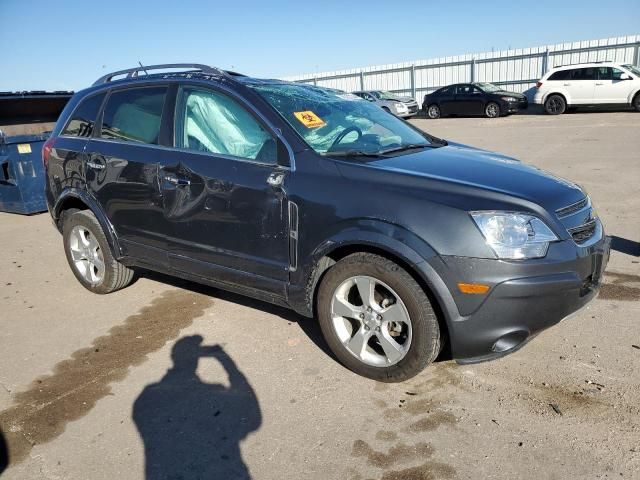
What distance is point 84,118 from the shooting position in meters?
4.75

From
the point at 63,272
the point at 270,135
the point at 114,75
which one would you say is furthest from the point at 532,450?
the point at 63,272

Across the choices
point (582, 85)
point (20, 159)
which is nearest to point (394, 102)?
point (582, 85)

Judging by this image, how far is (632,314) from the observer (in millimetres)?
3914

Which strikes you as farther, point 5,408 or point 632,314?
point 632,314

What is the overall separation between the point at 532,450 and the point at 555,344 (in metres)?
1.15

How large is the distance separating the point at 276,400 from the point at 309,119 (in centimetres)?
182

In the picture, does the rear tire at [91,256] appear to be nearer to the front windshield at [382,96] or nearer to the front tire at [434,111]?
the front windshield at [382,96]

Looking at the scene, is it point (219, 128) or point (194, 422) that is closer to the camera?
point (194, 422)

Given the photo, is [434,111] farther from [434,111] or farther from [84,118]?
[84,118]

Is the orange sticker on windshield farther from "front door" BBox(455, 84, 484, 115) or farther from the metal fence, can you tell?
the metal fence

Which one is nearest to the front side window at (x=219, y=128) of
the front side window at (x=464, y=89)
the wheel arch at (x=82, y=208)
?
the wheel arch at (x=82, y=208)

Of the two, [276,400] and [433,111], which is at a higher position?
[433,111]

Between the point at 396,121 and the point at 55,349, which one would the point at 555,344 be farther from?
the point at 55,349

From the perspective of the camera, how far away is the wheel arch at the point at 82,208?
4.47 meters
